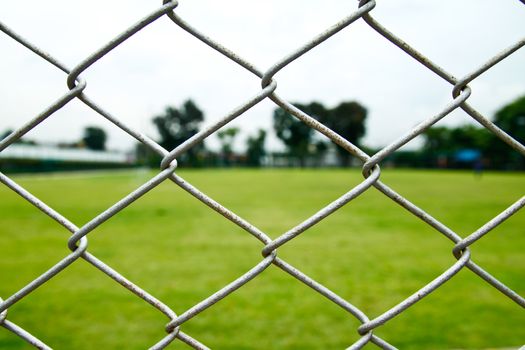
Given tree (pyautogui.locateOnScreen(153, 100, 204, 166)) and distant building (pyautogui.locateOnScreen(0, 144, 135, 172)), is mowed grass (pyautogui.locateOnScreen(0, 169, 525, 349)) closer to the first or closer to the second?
distant building (pyautogui.locateOnScreen(0, 144, 135, 172))

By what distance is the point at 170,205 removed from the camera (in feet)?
31.4

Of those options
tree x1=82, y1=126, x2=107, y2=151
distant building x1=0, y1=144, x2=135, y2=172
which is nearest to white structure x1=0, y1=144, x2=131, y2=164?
distant building x1=0, y1=144, x2=135, y2=172

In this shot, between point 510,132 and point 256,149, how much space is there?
1193 inches

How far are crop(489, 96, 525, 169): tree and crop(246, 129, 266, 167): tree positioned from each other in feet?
89.7

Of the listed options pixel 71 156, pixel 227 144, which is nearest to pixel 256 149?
pixel 227 144

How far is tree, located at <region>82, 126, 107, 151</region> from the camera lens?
68.8m

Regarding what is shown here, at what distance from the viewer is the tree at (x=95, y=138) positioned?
226 ft

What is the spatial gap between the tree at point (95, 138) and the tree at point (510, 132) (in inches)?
2259

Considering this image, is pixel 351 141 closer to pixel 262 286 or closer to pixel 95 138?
pixel 95 138

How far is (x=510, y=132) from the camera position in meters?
46.2

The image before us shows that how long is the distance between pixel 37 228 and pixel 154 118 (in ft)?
178

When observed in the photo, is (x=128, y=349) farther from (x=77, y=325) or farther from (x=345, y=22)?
(x=345, y=22)

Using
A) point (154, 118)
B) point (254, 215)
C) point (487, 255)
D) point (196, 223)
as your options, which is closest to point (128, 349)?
point (487, 255)

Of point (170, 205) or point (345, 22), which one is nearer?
point (345, 22)
